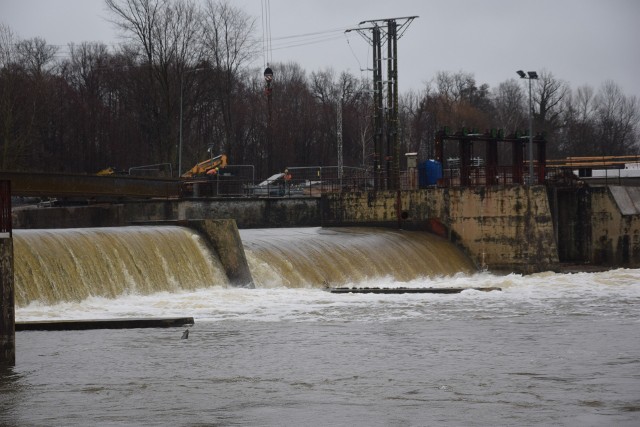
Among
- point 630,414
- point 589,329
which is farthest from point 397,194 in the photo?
point 630,414

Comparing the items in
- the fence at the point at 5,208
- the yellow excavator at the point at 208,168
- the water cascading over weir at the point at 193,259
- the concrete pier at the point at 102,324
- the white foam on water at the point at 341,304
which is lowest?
the white foam on water at the point at 341,304

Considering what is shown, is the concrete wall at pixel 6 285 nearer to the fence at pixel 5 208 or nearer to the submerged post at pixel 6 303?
the submerged post at pixel 6 303

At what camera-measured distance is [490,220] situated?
40.5 meters

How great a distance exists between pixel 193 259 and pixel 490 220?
14.3 metres

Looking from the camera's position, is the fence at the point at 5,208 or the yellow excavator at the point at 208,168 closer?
the fence at the point at 5,208

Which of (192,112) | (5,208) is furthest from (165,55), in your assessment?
(5,208)

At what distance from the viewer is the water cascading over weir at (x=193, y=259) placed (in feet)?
84.2

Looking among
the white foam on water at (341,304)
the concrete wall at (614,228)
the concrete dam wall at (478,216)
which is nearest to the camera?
the white foam on water at (341,304)

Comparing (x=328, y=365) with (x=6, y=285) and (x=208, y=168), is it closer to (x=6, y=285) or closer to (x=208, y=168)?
(x=6, y=285)

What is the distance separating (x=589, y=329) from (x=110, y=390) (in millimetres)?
11372

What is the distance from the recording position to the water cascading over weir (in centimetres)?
2566

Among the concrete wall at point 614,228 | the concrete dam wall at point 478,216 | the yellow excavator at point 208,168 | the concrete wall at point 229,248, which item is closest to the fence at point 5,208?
the concrete wall at point 229,248

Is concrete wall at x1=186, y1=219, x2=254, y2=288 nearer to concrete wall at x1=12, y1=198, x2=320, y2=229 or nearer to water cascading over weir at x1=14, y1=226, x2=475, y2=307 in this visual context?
water cascading over weir at x1=14, y1=226, x2=475, y2=307

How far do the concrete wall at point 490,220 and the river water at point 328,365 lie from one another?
424 inches
